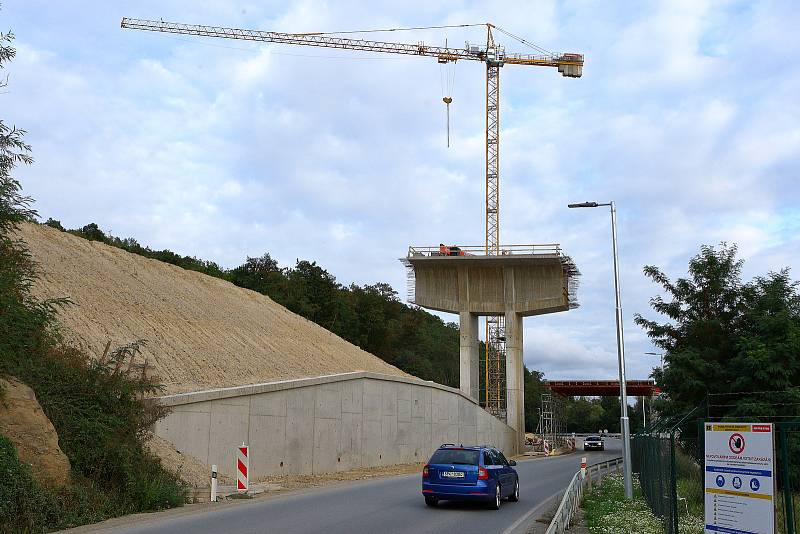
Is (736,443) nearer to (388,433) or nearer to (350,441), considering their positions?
(350,441)

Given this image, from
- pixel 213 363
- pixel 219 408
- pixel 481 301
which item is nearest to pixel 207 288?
pixel 213 363

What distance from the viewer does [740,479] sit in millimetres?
6898

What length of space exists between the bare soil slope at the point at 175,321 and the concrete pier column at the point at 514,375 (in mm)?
10039

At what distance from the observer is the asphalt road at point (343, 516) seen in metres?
12.7

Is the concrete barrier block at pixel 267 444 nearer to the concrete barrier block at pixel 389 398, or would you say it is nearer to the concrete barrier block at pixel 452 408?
the concrete barrier block at pixel 389 398

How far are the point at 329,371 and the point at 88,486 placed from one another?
31352 mm

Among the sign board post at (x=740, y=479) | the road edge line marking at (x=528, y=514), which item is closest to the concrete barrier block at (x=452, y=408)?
the road edge line marking at (x=528, y=514)

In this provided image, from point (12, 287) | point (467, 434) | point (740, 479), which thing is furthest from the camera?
point (467, 434)

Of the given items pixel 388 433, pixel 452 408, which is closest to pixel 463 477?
pixel 388 433

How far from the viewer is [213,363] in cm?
3497

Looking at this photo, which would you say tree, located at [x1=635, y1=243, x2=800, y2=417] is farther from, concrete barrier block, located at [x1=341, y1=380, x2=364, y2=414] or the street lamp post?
concrete barrier block, located at [x1=341, y1=380, x2=364, y2=414]

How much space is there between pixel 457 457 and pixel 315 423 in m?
12.7

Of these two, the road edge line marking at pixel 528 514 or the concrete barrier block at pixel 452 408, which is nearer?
the road edge line marking at pixel 528 514

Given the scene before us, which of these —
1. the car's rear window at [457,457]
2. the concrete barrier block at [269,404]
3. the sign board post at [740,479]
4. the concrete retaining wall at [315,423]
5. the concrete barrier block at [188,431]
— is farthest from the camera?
the concrete barrier block at [269,404]
